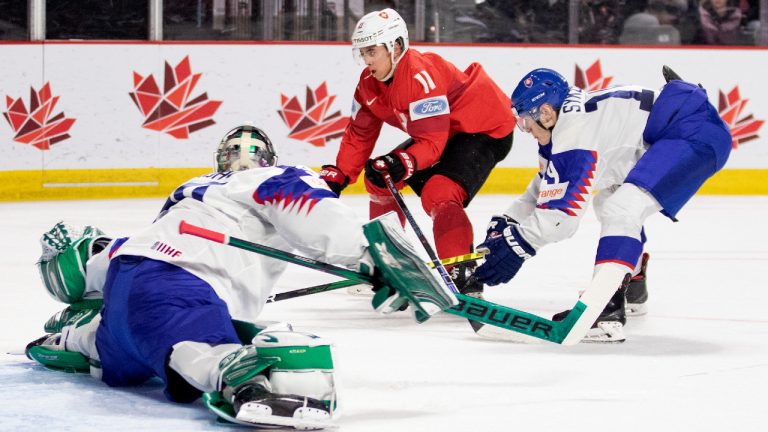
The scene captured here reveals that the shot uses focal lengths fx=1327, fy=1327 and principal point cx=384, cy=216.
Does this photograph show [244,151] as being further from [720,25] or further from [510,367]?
[720,25]

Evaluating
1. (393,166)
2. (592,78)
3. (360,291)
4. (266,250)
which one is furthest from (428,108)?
(592,78)

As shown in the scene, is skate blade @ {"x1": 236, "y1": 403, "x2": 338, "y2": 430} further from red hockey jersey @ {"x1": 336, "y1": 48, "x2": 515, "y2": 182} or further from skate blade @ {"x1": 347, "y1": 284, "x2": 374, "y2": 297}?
skate blade @ {"x1": 347, "y1": 284, "x2": 374, "y2": 297}

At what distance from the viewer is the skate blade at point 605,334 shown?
12.3ft

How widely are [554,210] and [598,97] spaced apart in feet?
1.24

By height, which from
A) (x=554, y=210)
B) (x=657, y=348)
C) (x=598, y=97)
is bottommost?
(x=657, y=348)

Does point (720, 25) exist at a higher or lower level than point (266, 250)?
higher

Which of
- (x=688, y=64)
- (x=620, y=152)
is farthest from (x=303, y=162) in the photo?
(x=620, y=152)

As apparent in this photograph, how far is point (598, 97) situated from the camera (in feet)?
12.8

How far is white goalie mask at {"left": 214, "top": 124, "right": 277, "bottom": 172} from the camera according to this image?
314cm

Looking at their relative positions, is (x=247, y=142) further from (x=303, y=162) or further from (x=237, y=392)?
(x=303, y=162)

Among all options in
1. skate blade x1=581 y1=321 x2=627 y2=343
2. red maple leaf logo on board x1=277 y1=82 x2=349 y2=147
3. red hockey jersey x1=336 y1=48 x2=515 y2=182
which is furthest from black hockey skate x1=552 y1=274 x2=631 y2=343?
red maple leaf logo on board x1=277 y1=82 x2=349 y2=147

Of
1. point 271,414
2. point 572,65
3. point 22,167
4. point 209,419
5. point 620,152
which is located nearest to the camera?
point 271,414

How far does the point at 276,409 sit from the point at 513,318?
3.04ft

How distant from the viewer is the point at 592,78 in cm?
790
